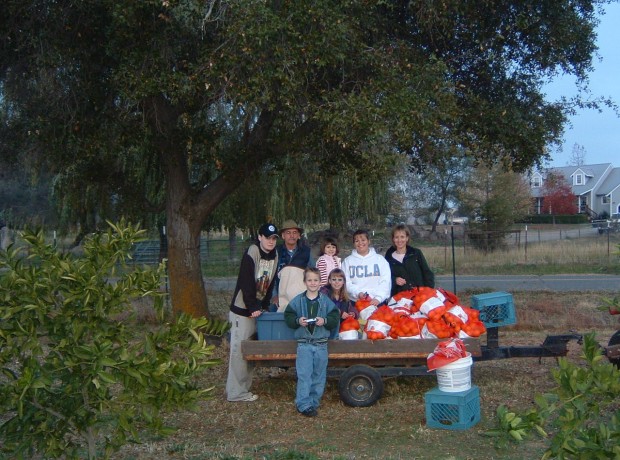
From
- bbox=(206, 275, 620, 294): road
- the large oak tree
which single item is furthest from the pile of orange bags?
bbox=(206, 275, 620, 294): road

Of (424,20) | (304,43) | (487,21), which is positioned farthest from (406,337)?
(487,21)

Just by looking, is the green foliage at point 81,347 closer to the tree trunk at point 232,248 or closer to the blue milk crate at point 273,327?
the blue milk crate at point 273,327

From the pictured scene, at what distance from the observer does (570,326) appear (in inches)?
515

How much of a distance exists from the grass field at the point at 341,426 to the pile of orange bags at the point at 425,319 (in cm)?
73

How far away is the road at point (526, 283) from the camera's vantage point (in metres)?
18.2

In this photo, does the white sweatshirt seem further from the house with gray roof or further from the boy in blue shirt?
the house with gray roof

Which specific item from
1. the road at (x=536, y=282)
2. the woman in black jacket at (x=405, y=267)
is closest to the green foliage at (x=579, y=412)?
the woman in black jacket at (x=405, y=267)

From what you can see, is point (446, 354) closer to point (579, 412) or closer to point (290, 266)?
point (290, 266)

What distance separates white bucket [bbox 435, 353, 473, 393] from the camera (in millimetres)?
7098

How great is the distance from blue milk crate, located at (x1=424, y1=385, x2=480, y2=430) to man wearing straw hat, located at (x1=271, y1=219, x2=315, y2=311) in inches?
80.1

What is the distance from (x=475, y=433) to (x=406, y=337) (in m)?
1.47

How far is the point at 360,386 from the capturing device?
8.02m

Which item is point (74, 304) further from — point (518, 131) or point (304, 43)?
point (518, 131)

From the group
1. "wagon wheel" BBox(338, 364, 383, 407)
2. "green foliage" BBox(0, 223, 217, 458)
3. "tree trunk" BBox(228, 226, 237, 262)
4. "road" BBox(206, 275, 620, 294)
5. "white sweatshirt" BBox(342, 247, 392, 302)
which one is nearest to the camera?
"green foliage" BBox(0, 223, 217, 458)
